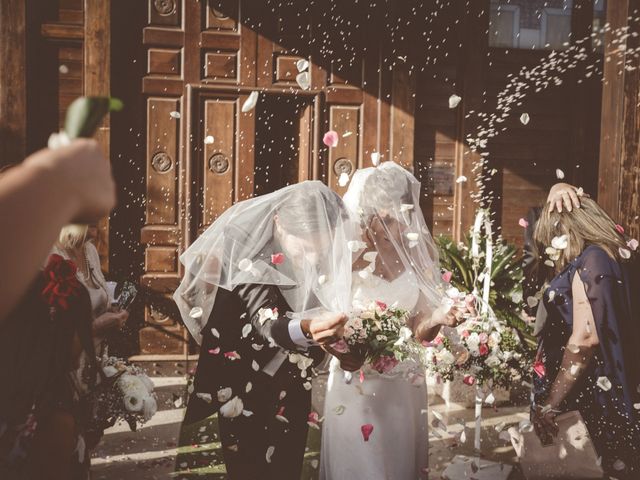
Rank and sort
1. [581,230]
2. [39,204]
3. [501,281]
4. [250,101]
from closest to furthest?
1. [39,204]
2. [581,230]
3. [250,101]
4. [501,281]

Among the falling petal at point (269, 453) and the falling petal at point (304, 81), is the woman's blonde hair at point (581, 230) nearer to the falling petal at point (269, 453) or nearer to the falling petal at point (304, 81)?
the falling petal at point (269, 453)

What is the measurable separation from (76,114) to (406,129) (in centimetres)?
598

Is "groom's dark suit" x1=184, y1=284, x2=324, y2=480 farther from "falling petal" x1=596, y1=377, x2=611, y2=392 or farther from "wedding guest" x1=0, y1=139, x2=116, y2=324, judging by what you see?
"wedding guest" x1=0, y1=139, x2=116, y2=324

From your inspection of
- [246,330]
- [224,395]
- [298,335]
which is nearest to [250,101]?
[246,330]

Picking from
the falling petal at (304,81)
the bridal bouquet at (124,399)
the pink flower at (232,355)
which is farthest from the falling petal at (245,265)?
the falling petal at (304,81)

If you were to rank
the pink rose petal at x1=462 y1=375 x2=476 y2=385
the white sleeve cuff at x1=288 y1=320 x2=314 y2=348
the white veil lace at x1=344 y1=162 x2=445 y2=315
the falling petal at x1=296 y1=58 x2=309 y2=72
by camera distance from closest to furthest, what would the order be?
the white sleeve cuff at x1=288 y1=320 x2=314 y2=348, the white veil lace at x1=344 y1=162 x2=445 y2=315, the pink rose petal at x1=462 y1=375 x2=476 y2=385, the falling petal at x1=296 y1=58 x2=309 y2=72

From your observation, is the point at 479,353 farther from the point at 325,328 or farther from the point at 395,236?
the point at 325,328

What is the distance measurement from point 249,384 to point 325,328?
0.63 m

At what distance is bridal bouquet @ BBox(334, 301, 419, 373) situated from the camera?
2805 millimetres

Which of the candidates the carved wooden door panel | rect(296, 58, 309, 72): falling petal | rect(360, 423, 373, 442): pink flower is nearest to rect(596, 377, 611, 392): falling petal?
rect(360, 423, 373, 442): pink flower

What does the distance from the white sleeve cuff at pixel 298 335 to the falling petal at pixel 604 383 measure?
4.53 feet

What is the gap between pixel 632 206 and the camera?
3.63 m

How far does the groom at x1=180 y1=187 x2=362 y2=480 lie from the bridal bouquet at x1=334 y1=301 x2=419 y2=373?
111mm

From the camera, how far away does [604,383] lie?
9.59ft
